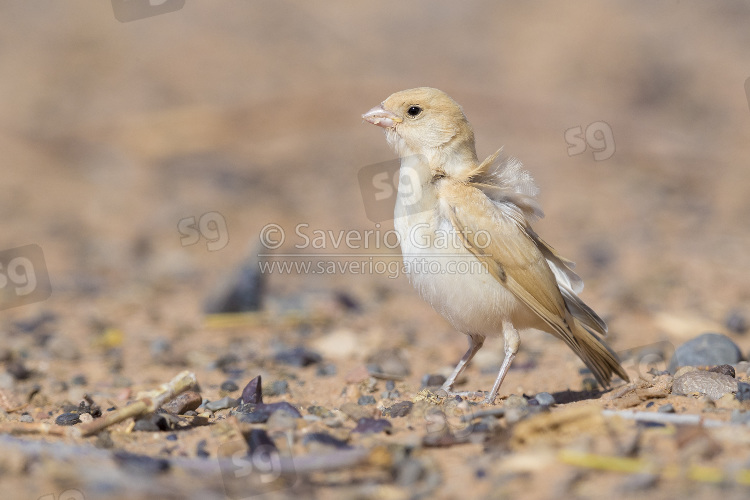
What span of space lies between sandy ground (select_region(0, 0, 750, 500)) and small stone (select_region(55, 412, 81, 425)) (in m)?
0.27

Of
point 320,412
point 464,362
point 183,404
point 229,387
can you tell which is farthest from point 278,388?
point 464,362

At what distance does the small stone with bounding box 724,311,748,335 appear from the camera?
695 cm

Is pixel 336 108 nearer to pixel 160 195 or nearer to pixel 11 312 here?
pixel 160 195

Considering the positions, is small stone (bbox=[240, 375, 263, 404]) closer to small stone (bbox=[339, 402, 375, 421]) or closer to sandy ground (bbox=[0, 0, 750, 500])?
sandy ground (bbox=[0, 0, 750, 500])

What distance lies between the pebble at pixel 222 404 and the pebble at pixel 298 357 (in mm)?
1466

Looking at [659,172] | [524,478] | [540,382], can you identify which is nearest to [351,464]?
[524,478]

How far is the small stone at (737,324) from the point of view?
6949 millimetres

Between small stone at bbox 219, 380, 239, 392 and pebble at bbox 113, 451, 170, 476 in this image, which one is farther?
small stone at bbox 219, 380, 239, 392
